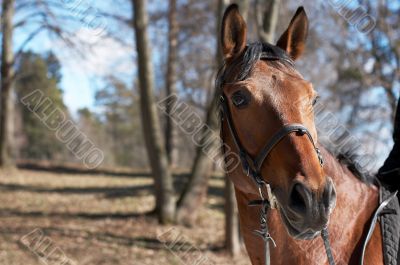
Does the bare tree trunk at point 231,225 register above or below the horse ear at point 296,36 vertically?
below

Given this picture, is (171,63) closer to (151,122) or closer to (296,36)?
(151,122)

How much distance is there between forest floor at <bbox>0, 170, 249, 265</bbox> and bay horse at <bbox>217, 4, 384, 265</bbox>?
4.91m

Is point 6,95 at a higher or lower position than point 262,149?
higher

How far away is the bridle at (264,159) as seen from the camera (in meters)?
2.15

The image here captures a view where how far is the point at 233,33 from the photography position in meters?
2.72

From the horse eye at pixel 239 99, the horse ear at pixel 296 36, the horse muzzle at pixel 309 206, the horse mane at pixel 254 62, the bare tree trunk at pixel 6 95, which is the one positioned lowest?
the horse muzzle at pixel 309 206

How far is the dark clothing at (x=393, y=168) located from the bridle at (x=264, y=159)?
31.4 inches

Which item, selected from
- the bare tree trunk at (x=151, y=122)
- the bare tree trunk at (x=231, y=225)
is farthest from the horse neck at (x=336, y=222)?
the bare tree trunk at (x=151, y=122)

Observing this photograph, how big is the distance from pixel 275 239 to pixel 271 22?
6.22m

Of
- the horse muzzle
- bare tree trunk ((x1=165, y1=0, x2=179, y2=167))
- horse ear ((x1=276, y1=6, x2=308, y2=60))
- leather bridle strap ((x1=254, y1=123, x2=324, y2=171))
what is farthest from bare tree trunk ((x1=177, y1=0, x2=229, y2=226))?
the horse muzzle

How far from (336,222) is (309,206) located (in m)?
0.74

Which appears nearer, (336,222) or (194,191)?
(336,222)

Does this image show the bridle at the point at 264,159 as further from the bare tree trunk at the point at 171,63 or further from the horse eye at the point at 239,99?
the bare tree trunk at the point at 171,63

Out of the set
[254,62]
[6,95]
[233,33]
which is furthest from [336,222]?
[6,95]
